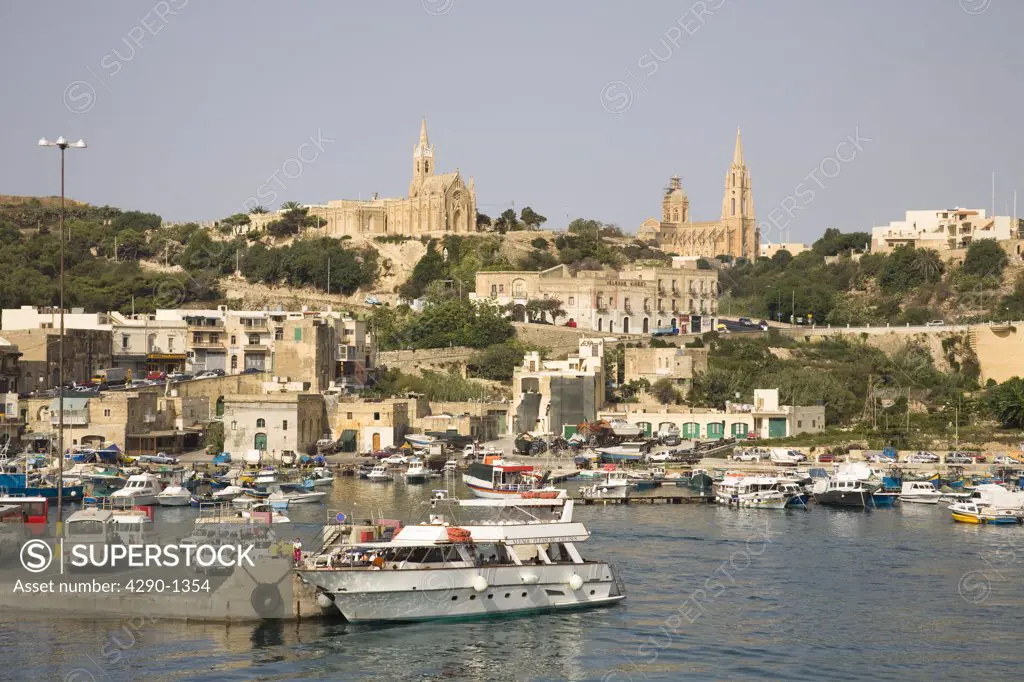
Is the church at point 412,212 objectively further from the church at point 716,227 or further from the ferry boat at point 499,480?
the ferry boat at point 499,480

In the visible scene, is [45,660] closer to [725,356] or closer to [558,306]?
[725,356]

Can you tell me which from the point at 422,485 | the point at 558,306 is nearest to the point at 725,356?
the point at 558,306

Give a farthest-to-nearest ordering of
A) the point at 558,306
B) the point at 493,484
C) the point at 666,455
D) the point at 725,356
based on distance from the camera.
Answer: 1. the point at 558,306
2. the point at 725,356
3. the point at 666,455
4. the point at 493,484

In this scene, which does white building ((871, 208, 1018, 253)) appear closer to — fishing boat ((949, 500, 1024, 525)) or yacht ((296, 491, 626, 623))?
fishing boat ((949, 500, 1024, 525))

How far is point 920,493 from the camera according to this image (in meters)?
49.7

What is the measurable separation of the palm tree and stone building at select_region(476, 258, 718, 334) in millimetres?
20587

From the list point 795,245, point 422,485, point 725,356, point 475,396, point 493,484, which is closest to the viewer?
point 493,484

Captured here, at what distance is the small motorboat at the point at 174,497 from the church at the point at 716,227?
8523cm

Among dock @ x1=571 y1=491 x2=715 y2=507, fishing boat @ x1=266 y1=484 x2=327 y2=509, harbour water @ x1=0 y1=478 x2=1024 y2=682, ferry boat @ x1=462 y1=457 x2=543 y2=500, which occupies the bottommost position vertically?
harbour water @ x1=0 y1=478 x2=1024 y2=682

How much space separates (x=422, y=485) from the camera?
52.0 m

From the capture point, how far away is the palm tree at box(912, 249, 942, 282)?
105m

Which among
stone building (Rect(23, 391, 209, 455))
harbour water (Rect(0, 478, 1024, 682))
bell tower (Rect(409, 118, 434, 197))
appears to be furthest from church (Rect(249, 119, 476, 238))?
harbour water (Rect(0, 478, 1024, 682))

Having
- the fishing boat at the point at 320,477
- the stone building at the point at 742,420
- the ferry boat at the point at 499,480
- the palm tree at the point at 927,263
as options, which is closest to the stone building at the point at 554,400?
the stone building at the point at 742,420

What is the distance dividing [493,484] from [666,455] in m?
13.9
